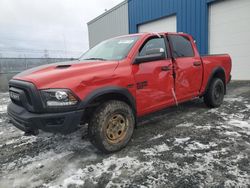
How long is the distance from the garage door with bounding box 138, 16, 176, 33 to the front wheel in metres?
9.39

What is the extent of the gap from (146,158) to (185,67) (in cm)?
217

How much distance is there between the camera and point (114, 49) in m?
3.96

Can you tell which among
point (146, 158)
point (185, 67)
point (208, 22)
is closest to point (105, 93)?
point (146, 158)

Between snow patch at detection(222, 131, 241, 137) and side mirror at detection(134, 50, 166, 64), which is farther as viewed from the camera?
snow patch at detection(222, 131, 241, 137)

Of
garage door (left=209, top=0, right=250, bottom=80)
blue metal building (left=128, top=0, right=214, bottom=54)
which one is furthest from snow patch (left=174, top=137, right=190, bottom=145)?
blue metal building (left=128, top=0, right=214, bottom=54)

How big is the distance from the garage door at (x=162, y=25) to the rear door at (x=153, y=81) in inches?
318

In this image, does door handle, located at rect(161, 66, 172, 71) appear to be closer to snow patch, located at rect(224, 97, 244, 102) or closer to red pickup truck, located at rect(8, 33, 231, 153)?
red pickup truck, located at rect(8, 33, 231, 153)

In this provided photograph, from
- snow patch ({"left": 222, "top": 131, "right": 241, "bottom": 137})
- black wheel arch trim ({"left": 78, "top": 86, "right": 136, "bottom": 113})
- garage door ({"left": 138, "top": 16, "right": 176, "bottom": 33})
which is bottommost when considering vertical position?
snow patch ({"left": 222, "top": 131, "right": 241, "bottom": 137})

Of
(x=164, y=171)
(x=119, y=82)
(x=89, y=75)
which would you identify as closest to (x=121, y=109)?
(x=119, y=82)

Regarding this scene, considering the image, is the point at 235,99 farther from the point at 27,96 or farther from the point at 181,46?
the point at 27,96

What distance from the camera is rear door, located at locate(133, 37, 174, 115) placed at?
354 centimetres

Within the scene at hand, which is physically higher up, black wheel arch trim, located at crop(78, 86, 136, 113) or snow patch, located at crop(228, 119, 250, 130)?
black wheel arch trim, located at crop(78, 86, 136, 113)

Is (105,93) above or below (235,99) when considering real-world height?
above

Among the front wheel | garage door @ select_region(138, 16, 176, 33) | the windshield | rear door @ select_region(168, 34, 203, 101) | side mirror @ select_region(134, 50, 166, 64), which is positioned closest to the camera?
the front wheel
